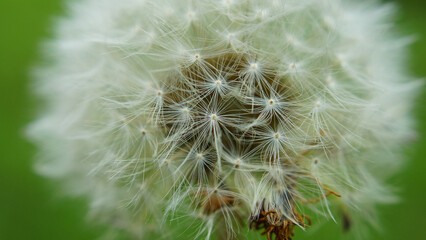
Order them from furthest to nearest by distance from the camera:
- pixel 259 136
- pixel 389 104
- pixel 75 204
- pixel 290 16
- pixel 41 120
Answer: pixel 75 204 < pixel 41 120 < pixel 389 104 < pixel 290 16 < pixel 259 136

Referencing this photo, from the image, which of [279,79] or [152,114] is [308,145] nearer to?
[279,79]

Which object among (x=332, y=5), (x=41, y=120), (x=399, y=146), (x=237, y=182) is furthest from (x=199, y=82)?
(x=41, y=120)

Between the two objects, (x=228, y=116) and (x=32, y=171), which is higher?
(x=32, y=171)

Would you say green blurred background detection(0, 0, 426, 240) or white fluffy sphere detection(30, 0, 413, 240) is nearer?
white fluffy sphere detection(30, 0, 413, 240)

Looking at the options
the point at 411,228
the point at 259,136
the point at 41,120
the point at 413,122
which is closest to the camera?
the point at 259,136

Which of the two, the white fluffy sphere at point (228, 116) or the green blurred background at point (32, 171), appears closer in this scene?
the white fluffy sphere at point (228, 116)

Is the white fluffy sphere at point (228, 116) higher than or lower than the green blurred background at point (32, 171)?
lower

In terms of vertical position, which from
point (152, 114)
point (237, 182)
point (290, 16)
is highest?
point (290, 16)

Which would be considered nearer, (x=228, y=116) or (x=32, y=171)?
(x=228, y=116)
